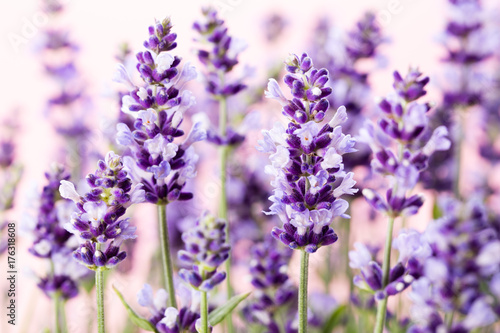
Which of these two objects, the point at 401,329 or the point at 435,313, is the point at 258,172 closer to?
the point at 401,329

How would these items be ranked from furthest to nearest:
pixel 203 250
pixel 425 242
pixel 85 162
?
pixel 85 162
pixel 425 242
pixel 203 250

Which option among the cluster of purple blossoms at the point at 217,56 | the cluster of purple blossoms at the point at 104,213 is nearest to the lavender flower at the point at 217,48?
the cluster of purple blossoms at the point at 217,56

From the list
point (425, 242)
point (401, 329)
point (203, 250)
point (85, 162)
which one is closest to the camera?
point (203, 250)

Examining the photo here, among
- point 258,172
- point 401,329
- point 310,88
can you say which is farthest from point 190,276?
point 258,172

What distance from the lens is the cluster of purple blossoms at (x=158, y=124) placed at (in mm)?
803

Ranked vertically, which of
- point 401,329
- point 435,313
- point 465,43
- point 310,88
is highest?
point 465,43

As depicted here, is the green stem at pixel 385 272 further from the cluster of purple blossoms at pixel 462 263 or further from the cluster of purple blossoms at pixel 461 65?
the cluster of purple blossoms at pixel 461 65

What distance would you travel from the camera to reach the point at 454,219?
2.59 feet

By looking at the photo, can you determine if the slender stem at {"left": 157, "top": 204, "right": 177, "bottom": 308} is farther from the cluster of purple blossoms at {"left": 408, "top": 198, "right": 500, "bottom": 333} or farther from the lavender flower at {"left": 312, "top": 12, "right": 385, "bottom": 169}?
the lavender flower at {"left": 312, "top": 12, "right": 385, "bottom": 169}

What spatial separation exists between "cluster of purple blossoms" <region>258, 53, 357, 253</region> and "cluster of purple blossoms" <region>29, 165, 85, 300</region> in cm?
39

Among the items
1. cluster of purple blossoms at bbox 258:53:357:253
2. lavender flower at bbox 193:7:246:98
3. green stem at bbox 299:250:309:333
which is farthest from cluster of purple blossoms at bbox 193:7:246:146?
green stem at bbox 299:250:309:333

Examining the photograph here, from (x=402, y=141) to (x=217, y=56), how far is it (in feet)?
1.47

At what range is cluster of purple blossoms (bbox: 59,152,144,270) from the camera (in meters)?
0.76

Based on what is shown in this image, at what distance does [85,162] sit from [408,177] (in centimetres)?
128
